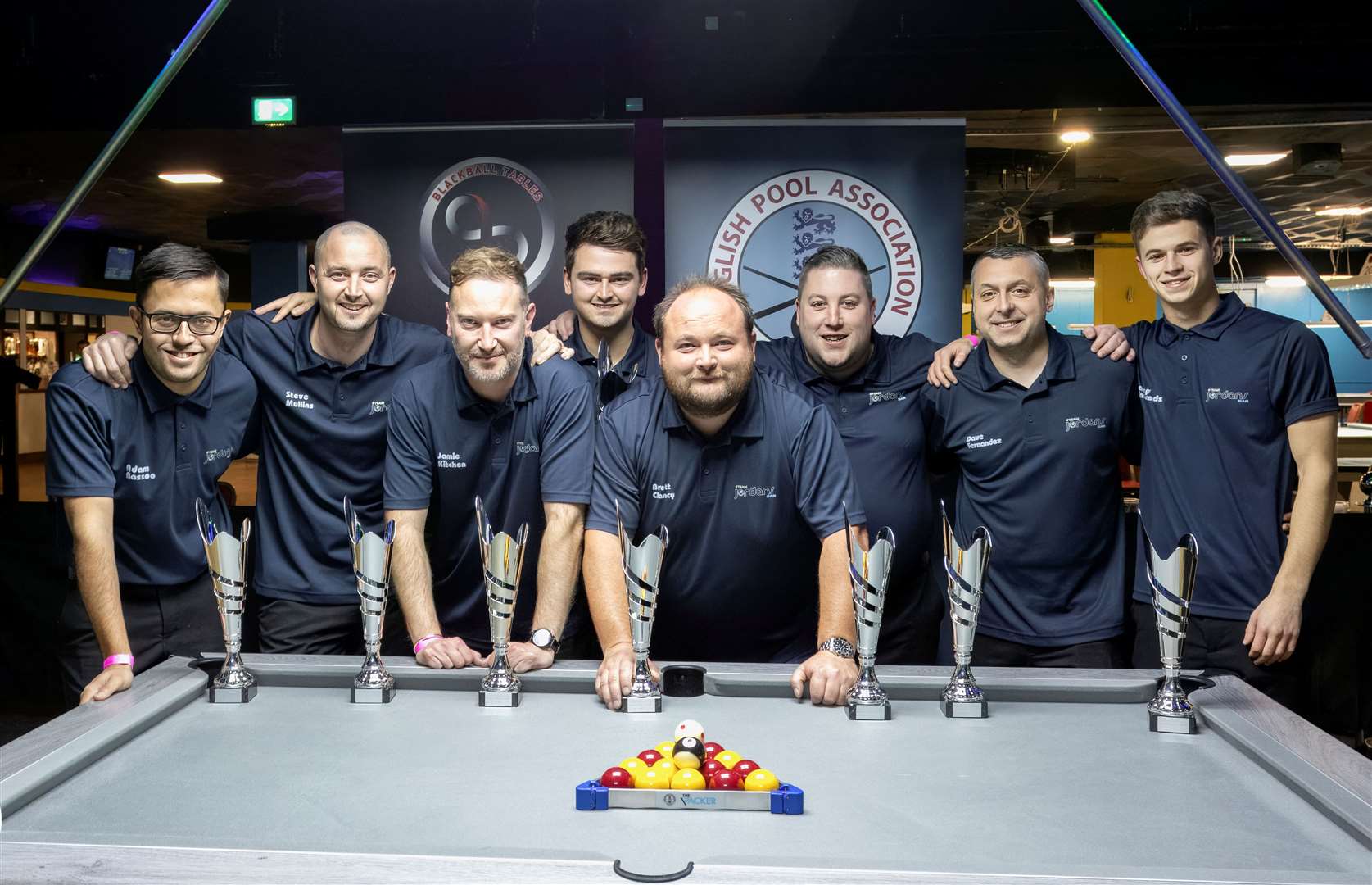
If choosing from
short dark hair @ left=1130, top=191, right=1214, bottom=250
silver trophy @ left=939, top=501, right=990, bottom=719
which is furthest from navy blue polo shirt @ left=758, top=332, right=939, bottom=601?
silver trophy @ left=939, top=501, right=990, bottom=719

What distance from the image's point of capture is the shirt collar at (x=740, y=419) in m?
2.63

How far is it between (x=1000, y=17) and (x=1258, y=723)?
11.4 ft

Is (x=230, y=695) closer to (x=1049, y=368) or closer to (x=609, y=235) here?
(x=609, y=235)

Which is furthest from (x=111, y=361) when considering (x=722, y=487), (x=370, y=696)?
(x=722, y=487)

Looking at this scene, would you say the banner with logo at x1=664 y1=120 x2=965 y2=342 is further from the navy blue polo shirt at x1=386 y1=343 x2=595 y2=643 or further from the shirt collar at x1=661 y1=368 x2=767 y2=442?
the shirt collar at x1=661 y1=368 x2=767 y2=442

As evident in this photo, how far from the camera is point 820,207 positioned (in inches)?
172

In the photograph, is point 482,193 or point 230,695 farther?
point 482,193

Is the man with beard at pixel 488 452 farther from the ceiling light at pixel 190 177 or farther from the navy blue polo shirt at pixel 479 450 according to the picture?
the ceiling light at pixel 190 177

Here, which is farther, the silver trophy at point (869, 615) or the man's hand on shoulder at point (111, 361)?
the man's hand on shoulder at point (111, 361)

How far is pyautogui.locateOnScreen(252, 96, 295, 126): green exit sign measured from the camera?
4.81 m

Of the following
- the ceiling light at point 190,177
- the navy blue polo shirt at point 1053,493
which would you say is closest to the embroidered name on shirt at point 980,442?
the navy blue polo shirt at point 1053,493

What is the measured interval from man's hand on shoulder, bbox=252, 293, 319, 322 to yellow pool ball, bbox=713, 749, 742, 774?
6.72 ft

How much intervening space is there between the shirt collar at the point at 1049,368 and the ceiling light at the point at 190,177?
8373 mm

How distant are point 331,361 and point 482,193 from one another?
163 centimetres
